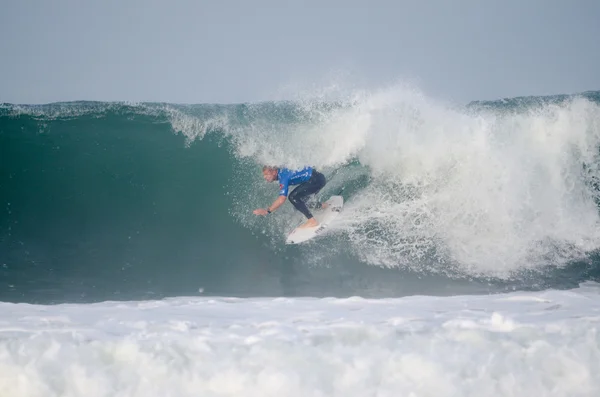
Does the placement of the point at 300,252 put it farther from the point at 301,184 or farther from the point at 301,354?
the point at 301,354

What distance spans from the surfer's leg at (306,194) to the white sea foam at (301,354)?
93.4 inches

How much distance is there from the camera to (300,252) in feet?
21.7

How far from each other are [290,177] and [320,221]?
0.80 meters

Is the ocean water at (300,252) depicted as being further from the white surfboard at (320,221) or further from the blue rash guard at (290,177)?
the blue rash guard at (290,177)

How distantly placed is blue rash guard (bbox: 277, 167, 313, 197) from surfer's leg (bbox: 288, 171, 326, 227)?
3.2 inches

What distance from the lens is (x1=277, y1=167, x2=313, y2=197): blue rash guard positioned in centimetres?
621

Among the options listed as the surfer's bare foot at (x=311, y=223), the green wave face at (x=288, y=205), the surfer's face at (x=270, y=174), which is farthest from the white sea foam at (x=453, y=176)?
the surfer's face at (x=270, y=174)

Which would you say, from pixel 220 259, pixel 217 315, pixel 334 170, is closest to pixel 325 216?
pixel 334 170

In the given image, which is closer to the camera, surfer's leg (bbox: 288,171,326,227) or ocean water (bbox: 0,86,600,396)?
ocean water (bbox: 0,86,600,396)

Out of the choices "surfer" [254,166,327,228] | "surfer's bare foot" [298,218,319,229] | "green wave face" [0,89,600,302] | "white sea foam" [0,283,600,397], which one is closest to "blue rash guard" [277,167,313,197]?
"surfer" [254,166,327,228]

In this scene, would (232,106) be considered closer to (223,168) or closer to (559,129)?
(223,168)

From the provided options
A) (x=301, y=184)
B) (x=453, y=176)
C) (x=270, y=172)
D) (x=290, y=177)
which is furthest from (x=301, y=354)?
(x=453, y=176)

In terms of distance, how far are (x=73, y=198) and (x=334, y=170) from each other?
13.9ft

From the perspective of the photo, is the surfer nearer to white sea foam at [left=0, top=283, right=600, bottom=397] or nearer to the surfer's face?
the surfer's face
